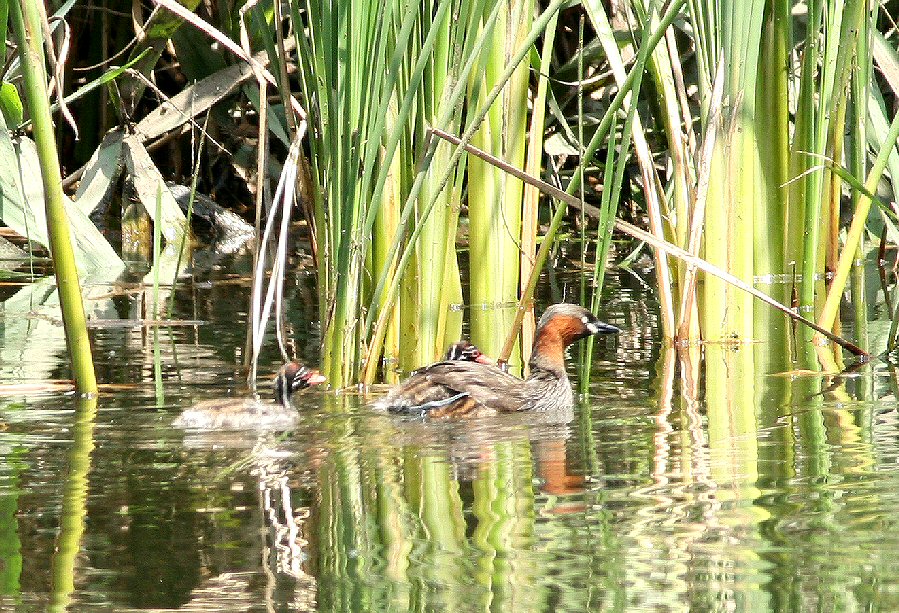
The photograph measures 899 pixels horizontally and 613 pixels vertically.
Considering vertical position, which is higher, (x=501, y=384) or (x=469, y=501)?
(x=501, y=384)

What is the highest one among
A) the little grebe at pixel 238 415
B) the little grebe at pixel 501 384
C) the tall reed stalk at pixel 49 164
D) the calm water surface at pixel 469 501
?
the tall reed stalk at pixel 49 164

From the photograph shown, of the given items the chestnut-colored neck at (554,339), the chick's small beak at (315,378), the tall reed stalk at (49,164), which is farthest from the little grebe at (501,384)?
the tall reed stalk at (49,164)

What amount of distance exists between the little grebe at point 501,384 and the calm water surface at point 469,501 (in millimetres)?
114

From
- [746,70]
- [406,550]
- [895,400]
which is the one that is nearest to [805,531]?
[406,550]

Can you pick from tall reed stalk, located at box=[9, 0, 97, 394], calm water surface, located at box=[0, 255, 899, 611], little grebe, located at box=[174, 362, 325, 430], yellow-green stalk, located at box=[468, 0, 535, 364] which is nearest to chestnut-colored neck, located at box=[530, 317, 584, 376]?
calm water surface, located at box=[0, 255, 899, 611]

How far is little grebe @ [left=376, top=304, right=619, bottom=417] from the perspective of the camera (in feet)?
17.6

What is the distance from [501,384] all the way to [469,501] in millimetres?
1805

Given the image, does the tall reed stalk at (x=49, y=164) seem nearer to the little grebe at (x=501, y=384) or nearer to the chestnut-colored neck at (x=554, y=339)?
the little grebe at (x=501, y=384)

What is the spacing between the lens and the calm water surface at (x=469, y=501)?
10.2 feet

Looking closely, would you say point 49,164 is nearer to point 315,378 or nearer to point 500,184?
point 315,378

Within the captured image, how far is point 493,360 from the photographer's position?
6672 mm

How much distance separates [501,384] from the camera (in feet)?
18.6

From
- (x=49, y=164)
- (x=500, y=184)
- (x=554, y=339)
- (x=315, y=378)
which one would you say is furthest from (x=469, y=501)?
(x=500, y=184)

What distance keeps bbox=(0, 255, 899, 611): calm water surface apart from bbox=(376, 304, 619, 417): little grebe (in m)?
0.11
